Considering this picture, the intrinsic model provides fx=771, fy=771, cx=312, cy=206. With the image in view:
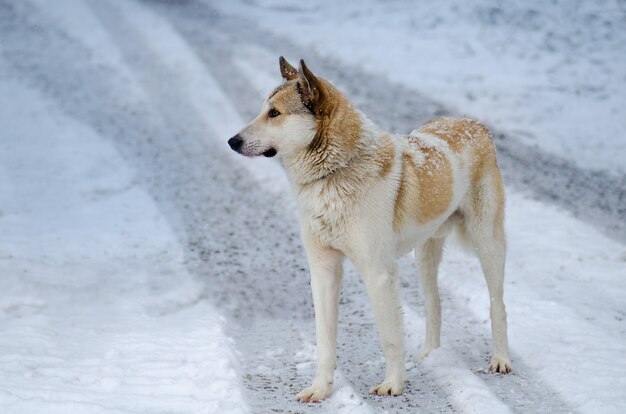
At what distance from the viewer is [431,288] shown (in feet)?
18.9

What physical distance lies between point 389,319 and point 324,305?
415mm

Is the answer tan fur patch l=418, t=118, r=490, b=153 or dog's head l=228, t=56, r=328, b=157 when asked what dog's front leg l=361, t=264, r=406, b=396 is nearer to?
dog's head l=228, t=56, r=328, b=157

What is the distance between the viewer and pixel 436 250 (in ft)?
19.1

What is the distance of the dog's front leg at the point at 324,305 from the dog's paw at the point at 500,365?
1.24 meters

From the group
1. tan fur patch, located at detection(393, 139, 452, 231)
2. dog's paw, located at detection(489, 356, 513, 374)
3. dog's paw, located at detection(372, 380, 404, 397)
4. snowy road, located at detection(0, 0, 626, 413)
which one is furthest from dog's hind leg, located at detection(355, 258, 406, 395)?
dog's paw, located at detection(489, 356, 513, 374)

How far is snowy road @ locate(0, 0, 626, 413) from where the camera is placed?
4.92 m

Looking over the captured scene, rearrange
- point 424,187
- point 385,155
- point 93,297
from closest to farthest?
point 385,155 < point 424,187 < point 93,297

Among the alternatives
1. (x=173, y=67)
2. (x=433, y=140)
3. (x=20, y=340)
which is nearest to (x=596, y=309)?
(x=433, y=140)

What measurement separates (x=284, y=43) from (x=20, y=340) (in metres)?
11.0

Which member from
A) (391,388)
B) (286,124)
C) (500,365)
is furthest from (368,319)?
(286,124)

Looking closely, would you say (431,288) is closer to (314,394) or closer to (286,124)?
(314,394)

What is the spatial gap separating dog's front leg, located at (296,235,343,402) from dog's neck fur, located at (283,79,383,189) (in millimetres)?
433

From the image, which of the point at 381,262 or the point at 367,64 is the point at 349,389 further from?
the point at 367,64

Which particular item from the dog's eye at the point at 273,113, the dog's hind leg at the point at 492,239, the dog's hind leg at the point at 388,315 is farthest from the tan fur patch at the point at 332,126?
the dog's hind leg at the point at 492,239
